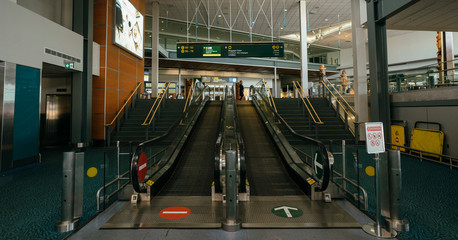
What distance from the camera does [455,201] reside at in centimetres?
378

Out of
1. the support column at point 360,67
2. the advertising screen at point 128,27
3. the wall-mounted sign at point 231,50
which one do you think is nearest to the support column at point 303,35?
the wall-mounted sign at point 231,50

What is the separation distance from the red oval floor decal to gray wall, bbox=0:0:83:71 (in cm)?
622

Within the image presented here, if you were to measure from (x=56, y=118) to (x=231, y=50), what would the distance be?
908 cm

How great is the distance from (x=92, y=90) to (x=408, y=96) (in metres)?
12.7

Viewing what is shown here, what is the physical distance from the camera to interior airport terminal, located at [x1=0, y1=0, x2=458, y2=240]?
9.69 ft

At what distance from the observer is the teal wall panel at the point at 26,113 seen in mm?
6156

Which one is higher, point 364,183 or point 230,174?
point 230,174

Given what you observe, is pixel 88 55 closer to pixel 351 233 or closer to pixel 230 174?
pixel 230 174

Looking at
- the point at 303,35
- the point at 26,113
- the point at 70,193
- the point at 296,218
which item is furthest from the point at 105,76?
the point at 303,35

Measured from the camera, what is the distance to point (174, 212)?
3.43 metres

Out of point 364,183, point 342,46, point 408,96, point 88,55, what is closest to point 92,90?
point 88,55

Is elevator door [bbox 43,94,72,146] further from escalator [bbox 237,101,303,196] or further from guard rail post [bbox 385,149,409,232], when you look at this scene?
guard rail post [bbox 385,149,409,232]

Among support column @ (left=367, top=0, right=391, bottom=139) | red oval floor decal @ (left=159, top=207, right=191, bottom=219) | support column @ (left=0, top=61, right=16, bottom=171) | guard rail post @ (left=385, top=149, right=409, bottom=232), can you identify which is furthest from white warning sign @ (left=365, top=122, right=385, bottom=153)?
support column @ (left=0, top=61, right=16, bottom=171)

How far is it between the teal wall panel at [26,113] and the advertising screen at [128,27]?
4.13m
